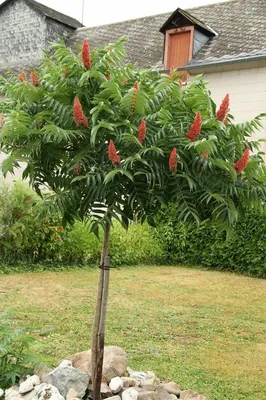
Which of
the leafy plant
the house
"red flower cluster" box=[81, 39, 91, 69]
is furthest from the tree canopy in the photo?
the house

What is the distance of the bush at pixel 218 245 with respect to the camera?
12.5 metres

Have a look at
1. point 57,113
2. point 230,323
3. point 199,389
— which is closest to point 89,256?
point 230,323

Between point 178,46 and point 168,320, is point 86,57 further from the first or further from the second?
point 178,46

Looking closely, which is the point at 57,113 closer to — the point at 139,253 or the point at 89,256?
the point at 89,256

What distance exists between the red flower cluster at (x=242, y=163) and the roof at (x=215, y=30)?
11.4 metres

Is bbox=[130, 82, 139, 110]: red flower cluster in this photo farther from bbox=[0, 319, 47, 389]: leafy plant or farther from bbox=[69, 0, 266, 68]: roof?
bbox=[69, 0, 266, 68]: roof

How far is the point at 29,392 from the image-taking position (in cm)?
419

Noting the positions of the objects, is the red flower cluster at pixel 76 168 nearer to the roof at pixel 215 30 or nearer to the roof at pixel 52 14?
the roof at pixel 215 30

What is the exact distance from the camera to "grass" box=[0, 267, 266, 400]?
5.68 metres

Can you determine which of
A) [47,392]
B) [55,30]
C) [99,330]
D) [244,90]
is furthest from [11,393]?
[55,30]

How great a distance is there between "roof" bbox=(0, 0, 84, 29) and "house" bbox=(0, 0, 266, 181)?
0.04 meters

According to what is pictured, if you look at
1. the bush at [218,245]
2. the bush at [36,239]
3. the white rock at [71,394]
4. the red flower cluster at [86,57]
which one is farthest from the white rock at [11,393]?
the bush at [218,245]

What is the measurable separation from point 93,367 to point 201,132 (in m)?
1.92

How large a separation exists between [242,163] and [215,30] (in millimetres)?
14853
